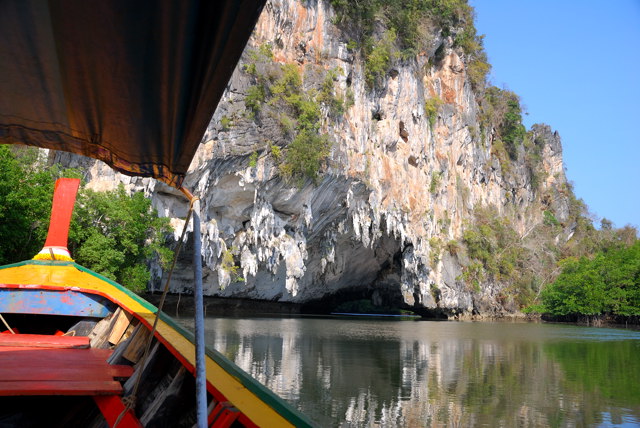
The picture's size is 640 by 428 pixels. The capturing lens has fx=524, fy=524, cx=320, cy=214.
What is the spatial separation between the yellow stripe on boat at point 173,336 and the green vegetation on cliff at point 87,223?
8.06 meters

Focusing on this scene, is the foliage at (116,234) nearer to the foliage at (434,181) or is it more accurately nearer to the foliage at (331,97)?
the foliage at (331,97)

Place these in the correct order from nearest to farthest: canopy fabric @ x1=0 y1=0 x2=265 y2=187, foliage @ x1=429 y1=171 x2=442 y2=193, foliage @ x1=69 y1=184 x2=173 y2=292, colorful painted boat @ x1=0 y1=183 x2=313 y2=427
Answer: canopy fabric @ x1=0 y1=0 x2=265 y2=187, colorful painted boat @ x1=0 y1=183 x2=313 y2=427, foliage @ x1=69 y1=184 x2=173 y2=292, foliage @ x1=429 y1=171 x2=442 y2=193

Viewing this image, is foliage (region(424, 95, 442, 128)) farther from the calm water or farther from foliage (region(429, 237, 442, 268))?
the calm water

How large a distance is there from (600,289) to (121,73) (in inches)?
1401

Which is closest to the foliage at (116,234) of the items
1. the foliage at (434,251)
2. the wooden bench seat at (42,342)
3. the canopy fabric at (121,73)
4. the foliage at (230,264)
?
the foliage at (230,264)

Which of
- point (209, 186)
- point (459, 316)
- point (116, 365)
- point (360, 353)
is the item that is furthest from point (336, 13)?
point (116, 365)

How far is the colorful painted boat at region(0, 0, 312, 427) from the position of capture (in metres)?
1.58

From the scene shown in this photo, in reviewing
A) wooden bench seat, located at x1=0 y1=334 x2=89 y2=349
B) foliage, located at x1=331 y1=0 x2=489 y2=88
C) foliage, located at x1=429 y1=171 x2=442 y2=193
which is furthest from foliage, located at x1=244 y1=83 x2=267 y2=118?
wooden bench seat, located at x1=0 y1=334 x2=89 y2=349

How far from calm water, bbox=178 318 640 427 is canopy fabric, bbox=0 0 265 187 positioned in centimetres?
506

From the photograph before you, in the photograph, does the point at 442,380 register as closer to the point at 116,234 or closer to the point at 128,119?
the point at 128,119

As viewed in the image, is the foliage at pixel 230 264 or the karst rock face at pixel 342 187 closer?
the karst rock face at pixel 342 187

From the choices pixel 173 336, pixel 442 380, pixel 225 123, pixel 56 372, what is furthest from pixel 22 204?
pixel 173 336

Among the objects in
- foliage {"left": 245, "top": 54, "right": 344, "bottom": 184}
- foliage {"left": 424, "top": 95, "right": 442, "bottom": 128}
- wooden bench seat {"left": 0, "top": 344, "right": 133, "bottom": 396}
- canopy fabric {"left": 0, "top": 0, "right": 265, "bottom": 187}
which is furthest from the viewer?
foliage {"left": 424, "top": 95, "right": 442, "bottom": 128}

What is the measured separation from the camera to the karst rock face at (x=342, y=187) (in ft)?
65.1
